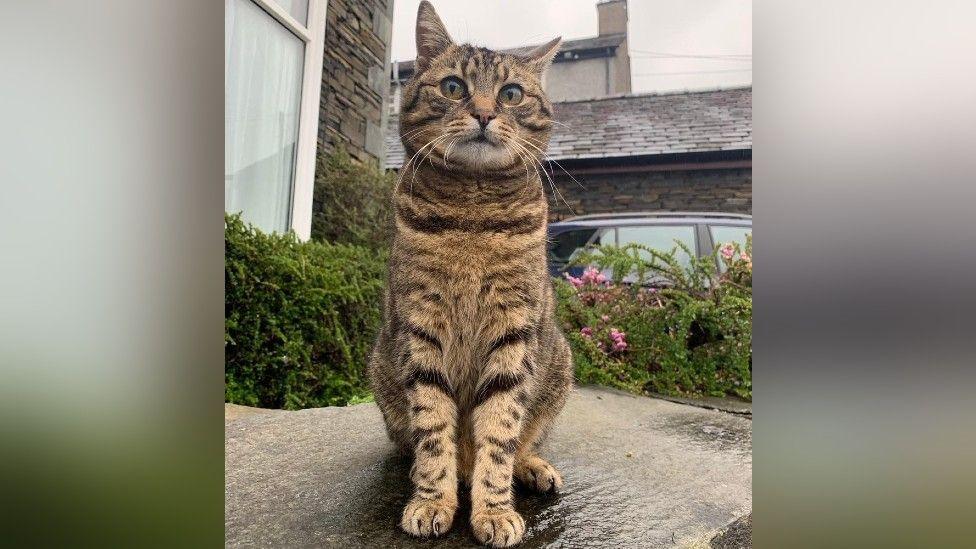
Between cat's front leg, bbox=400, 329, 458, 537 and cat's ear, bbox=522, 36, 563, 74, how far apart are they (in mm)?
704

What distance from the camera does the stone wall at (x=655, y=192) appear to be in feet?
11.4

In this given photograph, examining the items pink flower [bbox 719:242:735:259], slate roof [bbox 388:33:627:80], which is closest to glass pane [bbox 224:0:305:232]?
slate roof [bbox 388:33:627:80]

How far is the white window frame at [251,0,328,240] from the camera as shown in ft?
10.6

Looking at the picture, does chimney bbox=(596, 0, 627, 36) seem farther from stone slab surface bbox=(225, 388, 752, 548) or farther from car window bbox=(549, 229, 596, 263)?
stone slab surface bbox=(225, 388, 752, 548)

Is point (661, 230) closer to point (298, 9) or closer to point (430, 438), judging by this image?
point (298, 9)

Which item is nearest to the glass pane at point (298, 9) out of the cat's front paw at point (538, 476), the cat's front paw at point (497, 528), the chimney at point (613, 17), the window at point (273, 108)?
the window at point (273, 108)

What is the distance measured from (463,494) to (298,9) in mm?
2969

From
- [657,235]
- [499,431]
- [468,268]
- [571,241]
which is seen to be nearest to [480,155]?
[468,268]

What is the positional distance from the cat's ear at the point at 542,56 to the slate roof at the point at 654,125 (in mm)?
1616

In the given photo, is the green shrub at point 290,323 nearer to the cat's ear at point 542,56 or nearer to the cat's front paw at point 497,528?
the cat's front paw at point 497,528

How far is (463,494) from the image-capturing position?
141 cm
